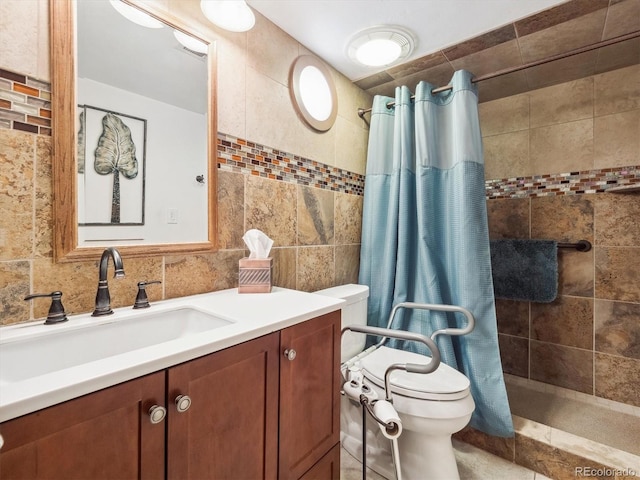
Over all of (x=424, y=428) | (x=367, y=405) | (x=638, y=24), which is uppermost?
(x=638, y=24)

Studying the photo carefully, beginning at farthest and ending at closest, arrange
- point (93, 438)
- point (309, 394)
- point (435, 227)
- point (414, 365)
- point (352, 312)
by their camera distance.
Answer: point (435, 227) → point (352, 312) → point (414, 365) → point (309, 394) → point (93, 438)

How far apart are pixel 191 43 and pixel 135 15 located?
0.19 m

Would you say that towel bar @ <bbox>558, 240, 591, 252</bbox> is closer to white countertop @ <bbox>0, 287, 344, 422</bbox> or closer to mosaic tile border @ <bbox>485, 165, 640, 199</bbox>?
mosaic tile border @ <bbox>485, 165, 640, 199</bbox>

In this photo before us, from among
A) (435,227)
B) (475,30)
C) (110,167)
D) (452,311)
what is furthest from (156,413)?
(475,30)

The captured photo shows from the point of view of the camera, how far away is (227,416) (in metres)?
0.69

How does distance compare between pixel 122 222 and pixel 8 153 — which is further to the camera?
pixel 122 222

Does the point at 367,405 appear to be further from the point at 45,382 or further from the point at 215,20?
the point at 215,20

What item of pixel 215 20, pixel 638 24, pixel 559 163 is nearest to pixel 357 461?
pixel 215 20

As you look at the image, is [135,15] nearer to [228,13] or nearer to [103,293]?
[228,13]

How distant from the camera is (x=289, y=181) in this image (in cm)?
153

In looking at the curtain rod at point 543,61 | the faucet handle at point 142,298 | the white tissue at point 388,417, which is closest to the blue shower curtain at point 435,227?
the curtain rod at point 543,61

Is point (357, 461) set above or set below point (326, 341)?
below

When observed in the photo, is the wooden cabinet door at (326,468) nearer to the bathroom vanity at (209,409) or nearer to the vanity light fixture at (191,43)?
the bathroom vanity at (209,409)

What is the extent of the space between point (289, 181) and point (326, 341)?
0.86 metres
